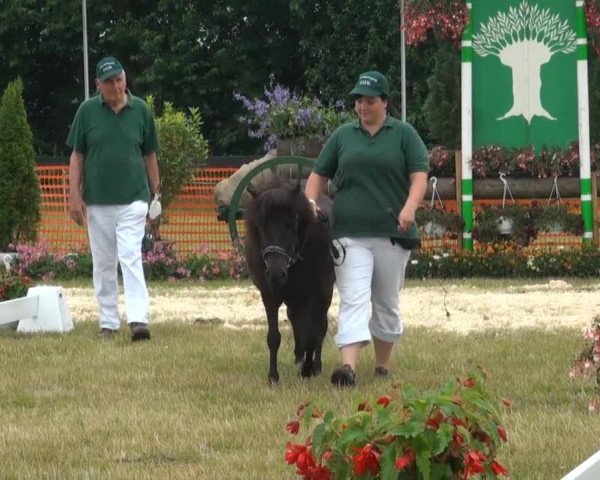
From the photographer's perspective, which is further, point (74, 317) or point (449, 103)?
point (449, 103)

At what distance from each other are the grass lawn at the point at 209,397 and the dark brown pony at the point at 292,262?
272 millimetres

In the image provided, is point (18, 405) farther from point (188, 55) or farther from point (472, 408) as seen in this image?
point (188, 55)

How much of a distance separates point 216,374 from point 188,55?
38.7 m

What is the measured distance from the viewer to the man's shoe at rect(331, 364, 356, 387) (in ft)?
28.5

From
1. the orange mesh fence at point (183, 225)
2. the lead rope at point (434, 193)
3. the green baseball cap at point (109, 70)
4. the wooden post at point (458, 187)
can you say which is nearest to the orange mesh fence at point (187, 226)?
the orange mesh fence at point (183, 225)

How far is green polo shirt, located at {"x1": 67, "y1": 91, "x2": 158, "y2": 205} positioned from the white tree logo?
7.60m

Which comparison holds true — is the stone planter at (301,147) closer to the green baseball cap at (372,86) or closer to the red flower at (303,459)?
the green baseball cap at (372,86)

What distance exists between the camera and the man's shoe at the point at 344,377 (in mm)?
8688

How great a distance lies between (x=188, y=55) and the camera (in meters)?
47.3

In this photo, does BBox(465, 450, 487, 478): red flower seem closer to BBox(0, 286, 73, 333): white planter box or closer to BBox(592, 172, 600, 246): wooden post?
BBox(0, 286, 73, 333): white planter box

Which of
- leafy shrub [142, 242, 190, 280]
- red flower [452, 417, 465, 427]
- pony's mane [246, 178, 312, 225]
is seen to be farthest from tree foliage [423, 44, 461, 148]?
red flower [452, 417, 465, 427]

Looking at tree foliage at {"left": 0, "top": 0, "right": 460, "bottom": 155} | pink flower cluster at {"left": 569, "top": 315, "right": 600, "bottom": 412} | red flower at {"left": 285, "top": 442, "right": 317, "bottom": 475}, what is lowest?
pink flower cluster at {"left": 569, "top": 315, "right": 600, "bottom": 412}

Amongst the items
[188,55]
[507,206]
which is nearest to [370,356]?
[507,206]

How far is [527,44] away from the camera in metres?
18.0
